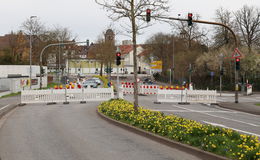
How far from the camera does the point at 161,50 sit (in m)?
83.9

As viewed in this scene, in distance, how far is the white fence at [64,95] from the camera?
2556 cm

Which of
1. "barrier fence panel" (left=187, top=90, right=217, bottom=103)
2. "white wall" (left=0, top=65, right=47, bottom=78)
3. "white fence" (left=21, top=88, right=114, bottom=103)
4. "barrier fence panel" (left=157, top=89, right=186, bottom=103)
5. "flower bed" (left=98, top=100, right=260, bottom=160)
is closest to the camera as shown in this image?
"flower bed" (left=98, top=100, right=260, bottom=160)

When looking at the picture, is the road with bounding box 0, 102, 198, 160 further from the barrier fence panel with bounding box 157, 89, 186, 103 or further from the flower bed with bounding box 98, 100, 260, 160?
the barrier fence panel with bounding box 157, 89, 186, 103

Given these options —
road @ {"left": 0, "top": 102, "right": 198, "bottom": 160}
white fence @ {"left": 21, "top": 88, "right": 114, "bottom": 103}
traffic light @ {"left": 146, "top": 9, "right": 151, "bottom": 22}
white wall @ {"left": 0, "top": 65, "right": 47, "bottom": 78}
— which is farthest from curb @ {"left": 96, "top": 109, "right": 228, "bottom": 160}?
white wall @ {"left": 0, "top": 65, "right": 47, "bottom": 78}

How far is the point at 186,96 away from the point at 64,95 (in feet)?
31.3

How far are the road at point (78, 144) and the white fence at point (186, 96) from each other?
1250 centimetres

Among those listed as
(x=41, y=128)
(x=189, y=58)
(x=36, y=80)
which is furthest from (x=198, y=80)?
(x=41, y=128)

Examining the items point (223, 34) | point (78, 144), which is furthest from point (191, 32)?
point (78, 144)

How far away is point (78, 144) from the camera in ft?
32.8

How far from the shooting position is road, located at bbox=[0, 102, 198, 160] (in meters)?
8.45

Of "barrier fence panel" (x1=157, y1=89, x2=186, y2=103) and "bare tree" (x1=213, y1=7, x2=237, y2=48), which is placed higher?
"bare tree" (x1=213, y1=7, x2=237, y2=48)

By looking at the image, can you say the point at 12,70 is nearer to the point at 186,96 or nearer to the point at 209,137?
the point at 186,96

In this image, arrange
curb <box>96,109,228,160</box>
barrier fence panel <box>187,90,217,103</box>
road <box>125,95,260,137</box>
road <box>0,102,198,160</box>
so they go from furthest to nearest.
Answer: barrier fence panel <box>187,90,217,103</box> → road <box>125,95,260,137</box> → road <box>0,102,198,160</box> → curb <box>96,109,228,160</box>

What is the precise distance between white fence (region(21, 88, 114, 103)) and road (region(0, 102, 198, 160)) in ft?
37.8
